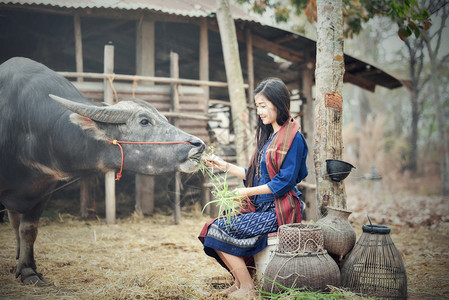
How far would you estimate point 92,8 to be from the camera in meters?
5.45

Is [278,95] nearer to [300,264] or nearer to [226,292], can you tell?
[300,264]

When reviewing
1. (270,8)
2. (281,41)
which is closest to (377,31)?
(270,8)

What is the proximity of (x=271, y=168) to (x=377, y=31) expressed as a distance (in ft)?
56.6

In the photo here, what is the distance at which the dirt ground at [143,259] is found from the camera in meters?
3.01

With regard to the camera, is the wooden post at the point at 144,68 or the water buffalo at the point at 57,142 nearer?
the water buffalo at the point at 57,142

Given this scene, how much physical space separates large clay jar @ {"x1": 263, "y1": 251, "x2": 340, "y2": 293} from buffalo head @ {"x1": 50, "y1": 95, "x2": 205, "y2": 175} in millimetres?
1082

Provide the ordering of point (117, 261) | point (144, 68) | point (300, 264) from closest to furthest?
point (300, 264)
point (117, 261)
point (144, 68)

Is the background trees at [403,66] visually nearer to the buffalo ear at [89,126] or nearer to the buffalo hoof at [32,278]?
the buffalo ear at [89,126]

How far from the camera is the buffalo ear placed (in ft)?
10.5

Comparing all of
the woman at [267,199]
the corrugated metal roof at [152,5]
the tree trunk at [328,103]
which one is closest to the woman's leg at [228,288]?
the woman at [267,199]

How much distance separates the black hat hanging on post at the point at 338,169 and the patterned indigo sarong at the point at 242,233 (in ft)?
1.96

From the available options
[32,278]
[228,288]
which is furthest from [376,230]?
[32,278]

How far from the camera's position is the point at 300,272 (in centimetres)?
246

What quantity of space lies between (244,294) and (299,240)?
0.56 metres
